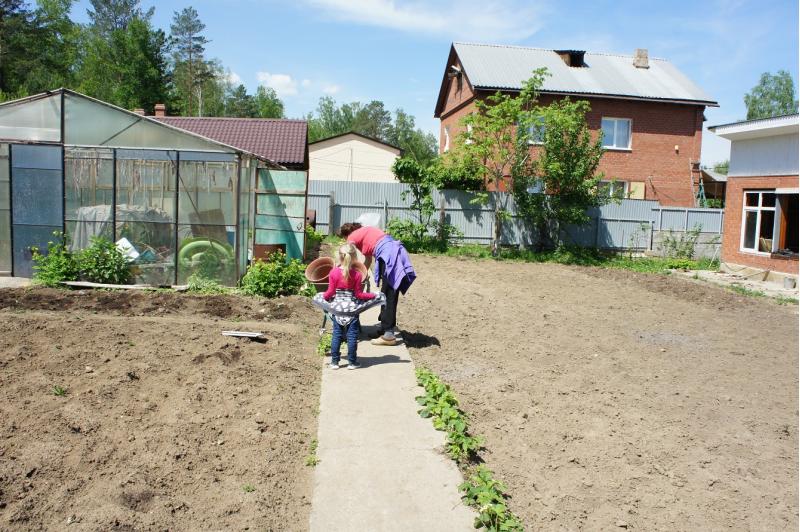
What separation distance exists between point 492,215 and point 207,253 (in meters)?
13.7

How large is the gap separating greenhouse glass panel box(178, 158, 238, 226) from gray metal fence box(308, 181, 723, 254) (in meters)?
11.5

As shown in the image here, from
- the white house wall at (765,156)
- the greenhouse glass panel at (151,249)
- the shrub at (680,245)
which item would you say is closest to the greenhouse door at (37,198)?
the greenhouse glass panel at (151,249)

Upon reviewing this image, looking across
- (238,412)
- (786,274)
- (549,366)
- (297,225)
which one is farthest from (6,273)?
(786,274)

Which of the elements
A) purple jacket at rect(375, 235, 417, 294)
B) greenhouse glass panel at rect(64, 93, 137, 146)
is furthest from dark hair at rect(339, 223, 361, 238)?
greenhouse glass panel at rect(64, 93, 137, 146)

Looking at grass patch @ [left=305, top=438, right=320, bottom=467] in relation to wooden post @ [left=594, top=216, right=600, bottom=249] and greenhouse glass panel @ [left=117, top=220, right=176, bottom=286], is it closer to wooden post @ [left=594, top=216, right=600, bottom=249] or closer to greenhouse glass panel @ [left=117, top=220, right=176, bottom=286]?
greenhouse glass panel @ [left=117, top=220, right=176, bottom=286]

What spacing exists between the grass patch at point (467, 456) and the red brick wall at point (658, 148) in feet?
76.7

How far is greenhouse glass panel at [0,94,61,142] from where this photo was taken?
39.0ft

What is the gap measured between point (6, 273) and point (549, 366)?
995cm

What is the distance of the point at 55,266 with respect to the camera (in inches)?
444

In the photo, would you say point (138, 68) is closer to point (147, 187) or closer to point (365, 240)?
point (147, 187)

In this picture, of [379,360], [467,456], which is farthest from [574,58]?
[467,456]

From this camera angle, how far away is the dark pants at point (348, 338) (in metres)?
7.23

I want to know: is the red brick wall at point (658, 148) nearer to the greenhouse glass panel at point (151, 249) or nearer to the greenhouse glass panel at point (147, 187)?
the greenhouse glass panel at point (147, 187)

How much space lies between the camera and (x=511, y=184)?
2262cm
